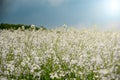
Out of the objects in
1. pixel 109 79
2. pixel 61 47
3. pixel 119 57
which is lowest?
pixel 109 79

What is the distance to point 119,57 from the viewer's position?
473 cm

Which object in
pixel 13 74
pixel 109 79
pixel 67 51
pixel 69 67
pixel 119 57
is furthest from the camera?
pixel 67 51

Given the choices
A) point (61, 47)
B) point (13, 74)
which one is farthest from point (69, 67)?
point (61, 47)

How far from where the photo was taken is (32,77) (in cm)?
661

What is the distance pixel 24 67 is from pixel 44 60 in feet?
2.55

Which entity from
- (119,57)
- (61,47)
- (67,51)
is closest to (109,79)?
(119,57)

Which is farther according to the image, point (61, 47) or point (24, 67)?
point (61, 47)

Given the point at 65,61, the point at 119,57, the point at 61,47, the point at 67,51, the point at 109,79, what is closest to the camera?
the point at 109,79

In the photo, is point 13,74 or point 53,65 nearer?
point 13,74

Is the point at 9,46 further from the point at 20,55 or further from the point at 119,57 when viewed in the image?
the point at 119,57

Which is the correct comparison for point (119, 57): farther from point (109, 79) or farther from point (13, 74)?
point (13, 74)

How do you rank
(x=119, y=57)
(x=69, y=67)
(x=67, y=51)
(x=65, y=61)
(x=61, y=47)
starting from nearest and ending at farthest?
(x=119, y=57) → (x=69, y=67) → (x=65, y=61) → (x=67, y=51) → (x=61, y=47)

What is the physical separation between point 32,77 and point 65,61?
1.07 meters

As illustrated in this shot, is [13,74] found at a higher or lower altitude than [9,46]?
lower
